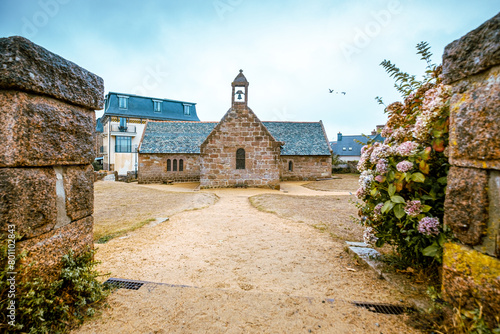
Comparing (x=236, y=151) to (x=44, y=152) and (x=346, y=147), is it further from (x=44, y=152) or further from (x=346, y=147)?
(x=346, y=147)

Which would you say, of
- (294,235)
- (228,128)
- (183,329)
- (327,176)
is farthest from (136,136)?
(183,329)

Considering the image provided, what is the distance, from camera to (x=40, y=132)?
2057 millimetres

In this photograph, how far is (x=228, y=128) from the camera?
610 inches

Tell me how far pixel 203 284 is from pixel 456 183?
2975 millimetres

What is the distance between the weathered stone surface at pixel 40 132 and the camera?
73.4 inches

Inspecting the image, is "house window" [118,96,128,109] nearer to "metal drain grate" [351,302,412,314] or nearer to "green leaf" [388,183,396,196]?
"green leaf" [388,183,396,196]

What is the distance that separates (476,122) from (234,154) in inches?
556

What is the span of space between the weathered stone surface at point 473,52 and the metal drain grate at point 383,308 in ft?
7.45

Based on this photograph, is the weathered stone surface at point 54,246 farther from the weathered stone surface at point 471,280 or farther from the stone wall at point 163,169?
the stone wall at point 163,169

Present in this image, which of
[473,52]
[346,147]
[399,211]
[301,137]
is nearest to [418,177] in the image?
[399,211]

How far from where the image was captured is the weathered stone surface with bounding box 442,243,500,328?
1.66m

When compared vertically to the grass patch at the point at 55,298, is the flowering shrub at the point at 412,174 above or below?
above

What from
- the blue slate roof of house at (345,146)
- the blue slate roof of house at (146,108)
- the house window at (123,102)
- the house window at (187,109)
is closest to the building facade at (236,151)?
the blue slate roof of house at (146,108)

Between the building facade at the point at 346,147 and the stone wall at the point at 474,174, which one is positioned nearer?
the stone wall at the point at 474,174
